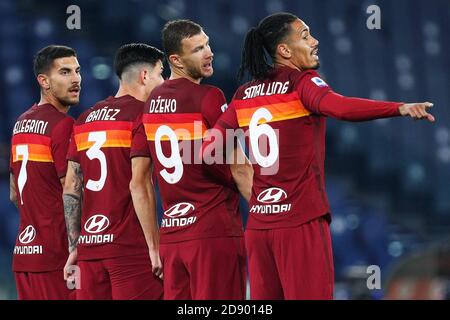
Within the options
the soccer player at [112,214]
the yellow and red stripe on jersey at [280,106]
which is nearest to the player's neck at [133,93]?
the soccer player at [112,214]

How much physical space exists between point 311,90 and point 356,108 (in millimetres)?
312

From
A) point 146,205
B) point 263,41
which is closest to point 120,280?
point 146,205

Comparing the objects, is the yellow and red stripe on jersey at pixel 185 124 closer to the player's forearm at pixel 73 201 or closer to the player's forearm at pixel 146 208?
the player's forearm at pixel 146 208

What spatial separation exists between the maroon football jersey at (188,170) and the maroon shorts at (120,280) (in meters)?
0.42

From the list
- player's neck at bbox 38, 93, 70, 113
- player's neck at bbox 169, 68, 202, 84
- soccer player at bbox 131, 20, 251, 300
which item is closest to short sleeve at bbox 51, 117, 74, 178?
player's neck at bbox 38, 93, 70, 113

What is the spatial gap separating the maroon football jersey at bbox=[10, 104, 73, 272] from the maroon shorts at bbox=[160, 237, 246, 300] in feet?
3.98

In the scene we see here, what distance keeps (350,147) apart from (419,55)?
1.55 meters

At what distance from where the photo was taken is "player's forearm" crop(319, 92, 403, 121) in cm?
424

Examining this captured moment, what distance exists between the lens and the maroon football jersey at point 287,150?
183 inches

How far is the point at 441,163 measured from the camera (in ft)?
37.0

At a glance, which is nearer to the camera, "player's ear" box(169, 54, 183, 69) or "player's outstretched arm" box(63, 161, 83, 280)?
"player's ear" box(169, 54, 183, 69)

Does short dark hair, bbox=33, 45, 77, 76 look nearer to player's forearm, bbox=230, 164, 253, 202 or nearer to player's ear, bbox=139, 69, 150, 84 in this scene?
player's ear, bbox=139, 69, 150, 84
